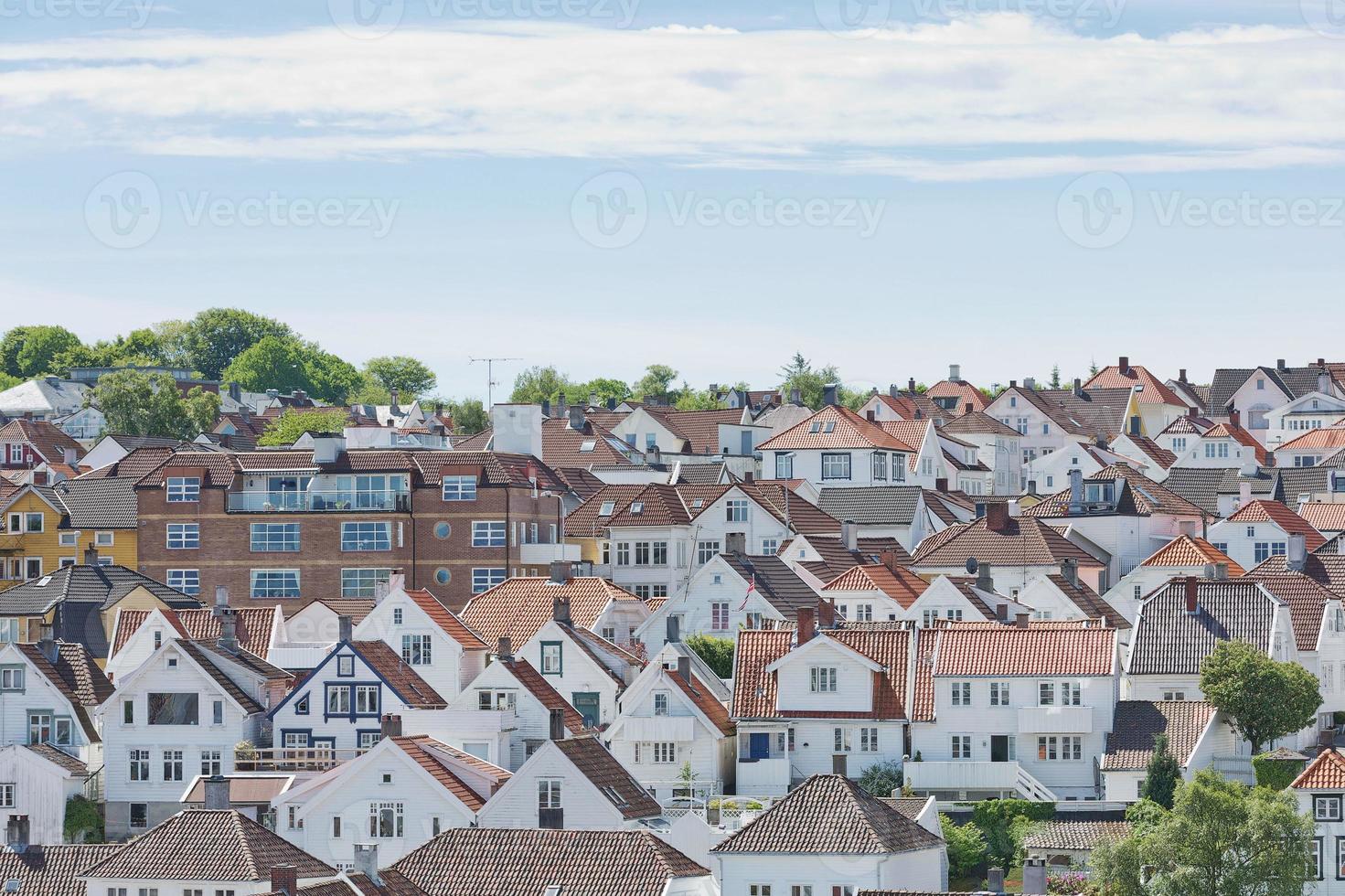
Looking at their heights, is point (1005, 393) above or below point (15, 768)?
above

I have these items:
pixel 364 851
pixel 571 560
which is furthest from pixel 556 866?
pixel 571 560

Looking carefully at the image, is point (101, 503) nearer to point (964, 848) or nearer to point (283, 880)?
point (964, 848)

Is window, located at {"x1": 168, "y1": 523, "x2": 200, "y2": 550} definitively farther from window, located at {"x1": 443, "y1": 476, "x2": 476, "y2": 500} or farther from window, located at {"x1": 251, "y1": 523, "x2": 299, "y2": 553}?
window, located at {"x1": 443, "y1": 476, "x2": 476, "y2": 500}

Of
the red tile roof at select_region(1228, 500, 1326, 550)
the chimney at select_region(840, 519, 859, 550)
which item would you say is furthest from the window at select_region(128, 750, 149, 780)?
the red tile roof at select_region(1228, 500, 1326, 550)

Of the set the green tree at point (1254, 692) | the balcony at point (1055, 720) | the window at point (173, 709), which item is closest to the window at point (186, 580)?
the window at point (173, 709)

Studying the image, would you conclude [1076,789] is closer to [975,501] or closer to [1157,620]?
[1157,620]
